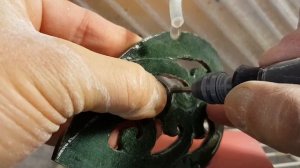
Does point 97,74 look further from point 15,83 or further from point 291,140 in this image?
point 291,140

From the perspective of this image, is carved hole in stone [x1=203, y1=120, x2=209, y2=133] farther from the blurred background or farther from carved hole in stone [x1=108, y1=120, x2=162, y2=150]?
the blurred background

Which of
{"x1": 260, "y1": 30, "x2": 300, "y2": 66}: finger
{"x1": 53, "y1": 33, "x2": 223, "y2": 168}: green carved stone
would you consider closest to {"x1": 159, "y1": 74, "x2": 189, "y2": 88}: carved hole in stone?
{"x1": 53, "y1": 33, "x2": 223, "y2": 168}: green carved stone

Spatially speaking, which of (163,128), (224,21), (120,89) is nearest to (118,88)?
(120,89)

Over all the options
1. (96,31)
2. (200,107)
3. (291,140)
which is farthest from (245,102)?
(96,31)

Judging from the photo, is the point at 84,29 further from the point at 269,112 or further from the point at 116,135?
the point at 269,112

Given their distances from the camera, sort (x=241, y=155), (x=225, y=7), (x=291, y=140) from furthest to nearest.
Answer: (x=225, y=7) → (x=241, y=155) → (x=291, y=140)

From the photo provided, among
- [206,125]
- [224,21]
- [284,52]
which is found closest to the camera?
[284,52]

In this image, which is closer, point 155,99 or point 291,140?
point 291,140
